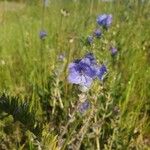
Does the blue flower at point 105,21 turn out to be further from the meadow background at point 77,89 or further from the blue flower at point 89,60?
the blue flower at point 89,60

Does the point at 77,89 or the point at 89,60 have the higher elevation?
the point at 89,60

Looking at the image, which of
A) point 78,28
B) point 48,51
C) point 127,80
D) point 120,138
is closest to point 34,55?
point 48,51

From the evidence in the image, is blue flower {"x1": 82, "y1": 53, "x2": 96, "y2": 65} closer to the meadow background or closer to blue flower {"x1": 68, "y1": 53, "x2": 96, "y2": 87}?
blue flower {"x1": 68, "y1": 53, "x2": 96, "y2": 87}

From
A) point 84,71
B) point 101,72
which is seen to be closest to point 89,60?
point 84,71

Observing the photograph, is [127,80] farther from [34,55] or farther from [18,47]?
[18,47]

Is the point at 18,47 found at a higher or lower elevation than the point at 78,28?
lower

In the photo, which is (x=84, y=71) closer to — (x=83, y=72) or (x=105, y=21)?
(x=83, y=72)

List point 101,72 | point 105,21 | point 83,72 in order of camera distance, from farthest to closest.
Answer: point 105,21 < point 101,72 < point 83,72
